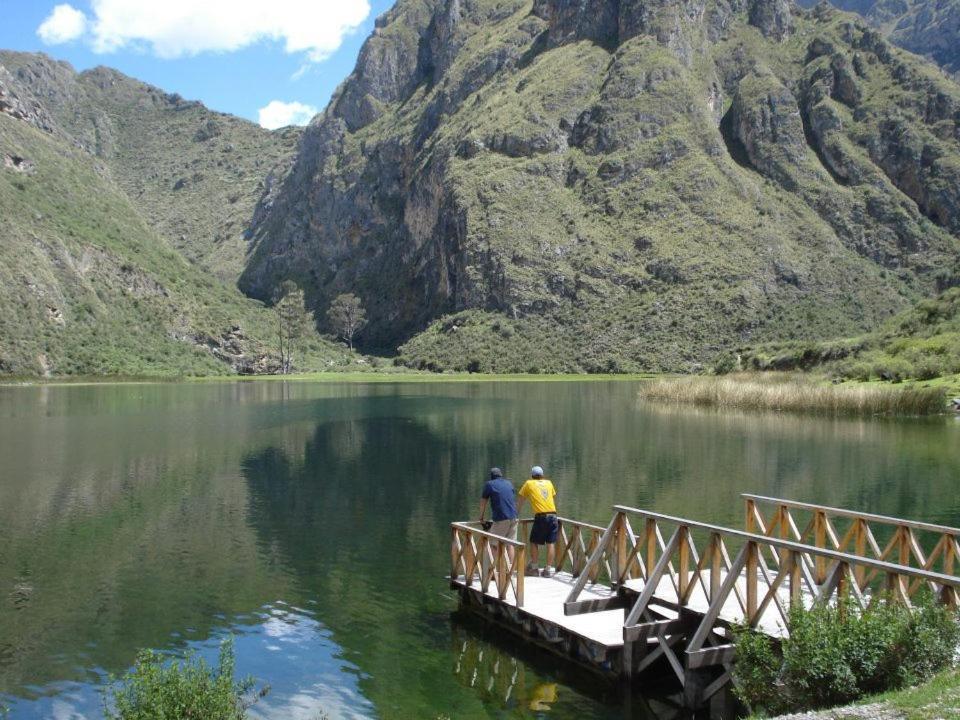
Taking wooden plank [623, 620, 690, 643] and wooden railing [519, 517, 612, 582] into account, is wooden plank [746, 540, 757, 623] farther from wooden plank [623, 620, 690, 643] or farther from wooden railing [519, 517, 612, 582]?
wooden railing [519, 517, 612, 582]

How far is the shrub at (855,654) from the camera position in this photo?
1219cm

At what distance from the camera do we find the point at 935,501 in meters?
33.5

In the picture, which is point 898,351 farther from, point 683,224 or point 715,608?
point 683,224

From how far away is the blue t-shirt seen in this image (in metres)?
21.6

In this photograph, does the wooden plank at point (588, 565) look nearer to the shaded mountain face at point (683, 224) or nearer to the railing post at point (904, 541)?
the railing post at point (904, 541)

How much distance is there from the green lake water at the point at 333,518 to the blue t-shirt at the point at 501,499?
244cm

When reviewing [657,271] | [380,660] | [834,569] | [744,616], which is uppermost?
[657,271]

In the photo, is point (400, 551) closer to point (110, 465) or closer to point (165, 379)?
point (110, 465)

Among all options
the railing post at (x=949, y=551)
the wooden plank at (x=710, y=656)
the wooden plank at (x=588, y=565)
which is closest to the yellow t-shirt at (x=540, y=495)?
the wooden plank at (x=588, y=565)

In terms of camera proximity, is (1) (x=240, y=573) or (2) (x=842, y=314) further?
(2) (x=842, y=314)

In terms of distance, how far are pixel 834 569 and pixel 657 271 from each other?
532 feet

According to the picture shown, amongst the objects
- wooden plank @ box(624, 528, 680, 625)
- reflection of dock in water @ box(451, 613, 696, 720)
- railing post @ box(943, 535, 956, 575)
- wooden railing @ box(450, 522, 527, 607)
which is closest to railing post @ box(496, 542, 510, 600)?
wooden railing @ box(450, 522, 527, 607)

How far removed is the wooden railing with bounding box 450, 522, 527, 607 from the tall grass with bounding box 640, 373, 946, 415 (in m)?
54.1

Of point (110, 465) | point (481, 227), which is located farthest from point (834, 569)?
point (481, 227)
